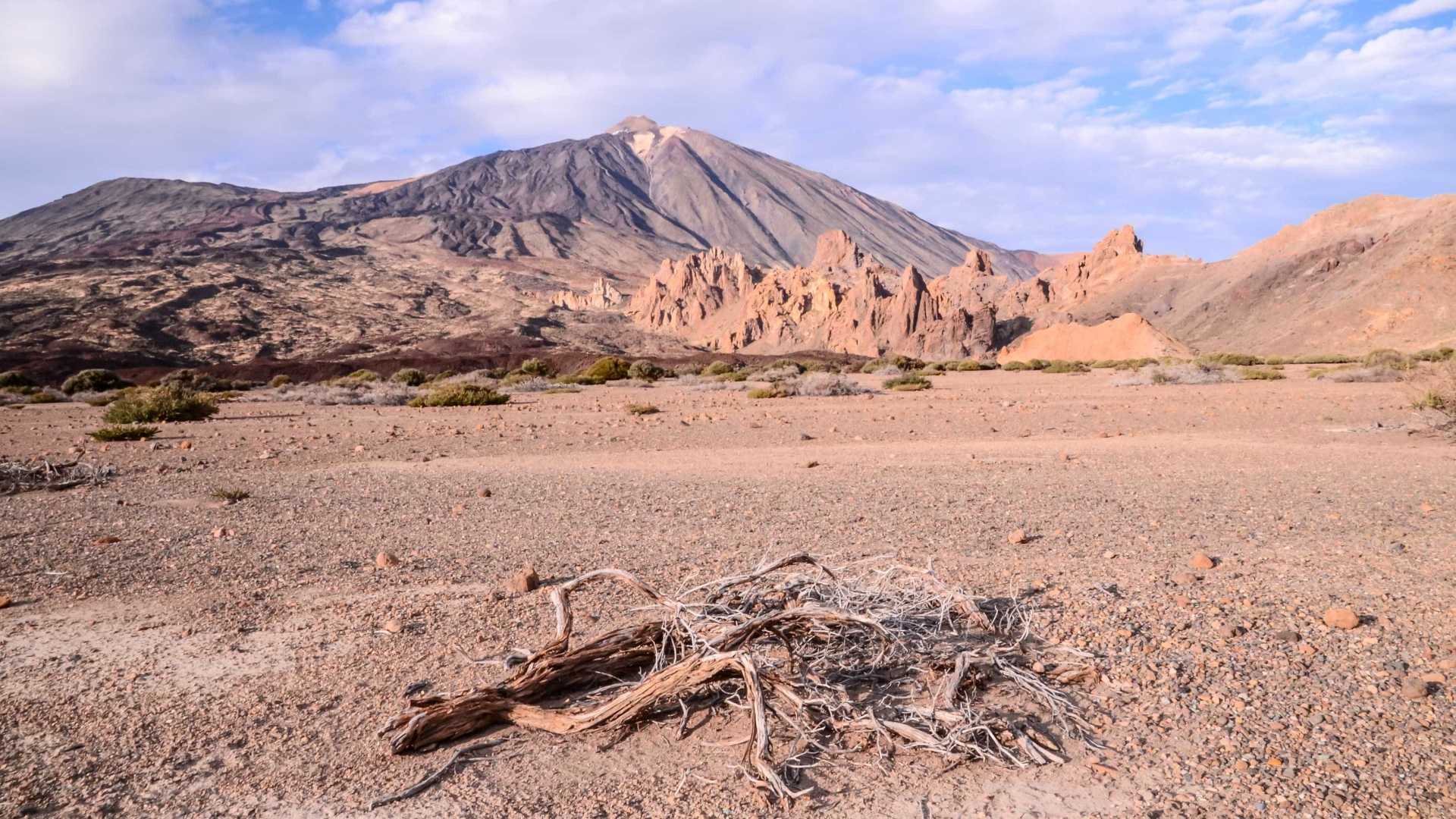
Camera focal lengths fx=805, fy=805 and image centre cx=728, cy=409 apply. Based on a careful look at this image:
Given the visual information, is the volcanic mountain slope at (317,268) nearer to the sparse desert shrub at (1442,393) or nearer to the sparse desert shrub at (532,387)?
the sparse desert shrub at (532,387)

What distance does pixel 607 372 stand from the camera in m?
30.0

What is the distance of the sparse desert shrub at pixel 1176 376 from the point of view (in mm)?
21906

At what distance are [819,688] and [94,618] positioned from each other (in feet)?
12.0

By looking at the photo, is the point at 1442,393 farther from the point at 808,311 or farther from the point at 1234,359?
the point at 808,311

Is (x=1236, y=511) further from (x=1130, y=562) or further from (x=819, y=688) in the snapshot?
(x=819, y=688)

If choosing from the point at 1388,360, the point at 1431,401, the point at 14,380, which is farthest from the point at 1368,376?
the point at 14,380

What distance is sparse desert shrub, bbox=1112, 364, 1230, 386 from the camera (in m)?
21.9

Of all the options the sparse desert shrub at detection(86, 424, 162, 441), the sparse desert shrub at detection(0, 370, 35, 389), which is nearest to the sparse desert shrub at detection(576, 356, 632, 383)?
the sparse desert shrub at detection(86, 424, 162, 441)

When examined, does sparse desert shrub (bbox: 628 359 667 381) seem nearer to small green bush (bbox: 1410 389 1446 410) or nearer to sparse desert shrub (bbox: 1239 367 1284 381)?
sparse desert shrub (bbox: 1239 367 1284 381)

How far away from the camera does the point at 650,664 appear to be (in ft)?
10.6

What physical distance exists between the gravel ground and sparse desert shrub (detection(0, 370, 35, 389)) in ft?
87.1

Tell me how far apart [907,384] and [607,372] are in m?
11.7

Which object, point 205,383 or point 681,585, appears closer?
point 681,585

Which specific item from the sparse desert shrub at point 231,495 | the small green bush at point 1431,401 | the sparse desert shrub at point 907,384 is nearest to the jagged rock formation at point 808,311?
the sparse desert shrub at point 907,384
